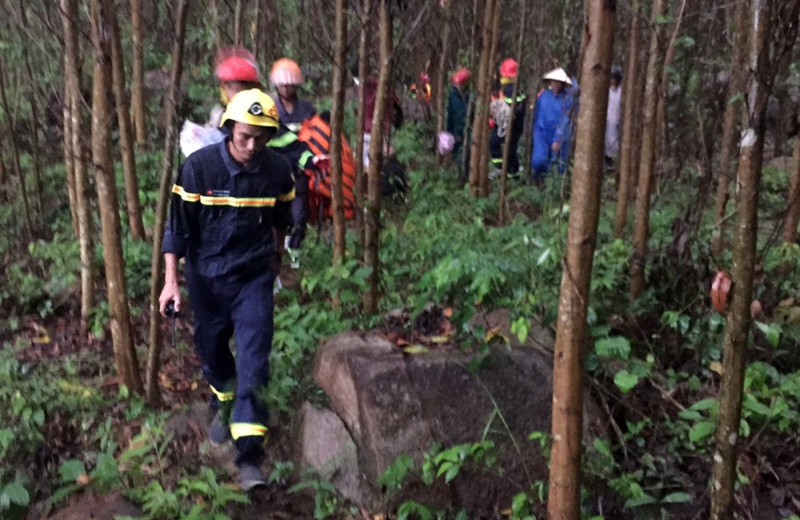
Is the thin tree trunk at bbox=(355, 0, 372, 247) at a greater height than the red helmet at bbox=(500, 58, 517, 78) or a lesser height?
lesser

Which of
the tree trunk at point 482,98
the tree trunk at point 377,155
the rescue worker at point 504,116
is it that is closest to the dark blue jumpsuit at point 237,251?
the tree trunk at point 377,155

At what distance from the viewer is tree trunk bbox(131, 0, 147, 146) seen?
6836mm

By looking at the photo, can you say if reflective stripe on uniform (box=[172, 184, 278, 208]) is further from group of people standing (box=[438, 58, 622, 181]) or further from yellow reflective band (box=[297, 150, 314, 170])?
group of people standing (box=[438, 58, 622, 181])

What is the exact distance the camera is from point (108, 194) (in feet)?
12.7

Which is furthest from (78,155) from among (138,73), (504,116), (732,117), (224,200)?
(504,116)

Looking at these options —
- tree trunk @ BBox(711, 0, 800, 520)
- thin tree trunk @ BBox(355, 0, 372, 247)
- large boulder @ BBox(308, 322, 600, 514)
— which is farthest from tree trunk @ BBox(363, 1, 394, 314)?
tree trunk @ BBox(711, 0, 800, 520)

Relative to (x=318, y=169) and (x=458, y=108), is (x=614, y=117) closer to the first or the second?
(x=458, y=108)

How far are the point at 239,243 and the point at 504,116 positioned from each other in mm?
6853

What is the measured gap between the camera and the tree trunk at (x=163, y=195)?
365cm

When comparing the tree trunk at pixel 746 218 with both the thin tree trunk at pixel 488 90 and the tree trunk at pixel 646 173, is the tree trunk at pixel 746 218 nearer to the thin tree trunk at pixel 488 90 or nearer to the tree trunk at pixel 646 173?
the tree trunk at pixel 646 173

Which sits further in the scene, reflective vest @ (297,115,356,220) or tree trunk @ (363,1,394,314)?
reflective vest @ (297,115,356,220)

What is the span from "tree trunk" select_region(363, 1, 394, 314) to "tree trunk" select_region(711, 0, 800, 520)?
2475 millimetres

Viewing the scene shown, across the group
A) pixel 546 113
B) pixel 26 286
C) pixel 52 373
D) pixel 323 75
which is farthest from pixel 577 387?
pixel 323 75

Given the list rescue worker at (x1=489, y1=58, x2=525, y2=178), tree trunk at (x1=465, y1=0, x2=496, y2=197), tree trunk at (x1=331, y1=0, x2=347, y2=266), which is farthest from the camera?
rescue worker at (x1=489, y1=58, x2=525, y2=178)
